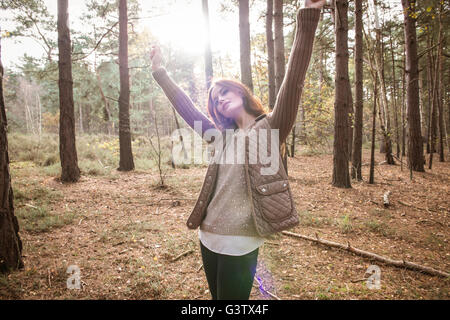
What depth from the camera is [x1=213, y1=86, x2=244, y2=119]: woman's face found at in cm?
149

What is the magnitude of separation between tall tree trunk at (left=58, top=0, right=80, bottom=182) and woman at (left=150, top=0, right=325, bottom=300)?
7.32 meters

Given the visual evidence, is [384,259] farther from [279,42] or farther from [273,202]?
[279,42]

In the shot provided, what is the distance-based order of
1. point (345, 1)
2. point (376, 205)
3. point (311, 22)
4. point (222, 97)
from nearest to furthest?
point (311, 22) → point (222, 97) → point (376, 205) → point (345, 1)

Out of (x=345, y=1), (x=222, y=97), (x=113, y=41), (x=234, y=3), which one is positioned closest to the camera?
(x=222, y=97)

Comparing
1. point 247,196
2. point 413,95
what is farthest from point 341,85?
point 247,196

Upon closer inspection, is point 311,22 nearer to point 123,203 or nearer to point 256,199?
point 256,199

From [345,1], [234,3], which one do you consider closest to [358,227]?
[345,1]

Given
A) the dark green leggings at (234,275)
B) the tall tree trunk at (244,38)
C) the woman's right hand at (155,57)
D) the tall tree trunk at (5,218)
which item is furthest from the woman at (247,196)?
the tall tree trunk at (244,38)

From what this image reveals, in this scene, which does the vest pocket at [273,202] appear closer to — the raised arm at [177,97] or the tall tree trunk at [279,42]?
the raised arm at [177,97]

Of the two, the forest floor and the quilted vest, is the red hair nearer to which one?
the quilted vest

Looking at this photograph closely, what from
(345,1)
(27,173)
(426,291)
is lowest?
(426,291)

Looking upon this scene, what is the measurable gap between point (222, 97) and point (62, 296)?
291cm

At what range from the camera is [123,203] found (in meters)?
5.87

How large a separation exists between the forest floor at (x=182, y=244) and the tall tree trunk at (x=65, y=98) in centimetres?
66
